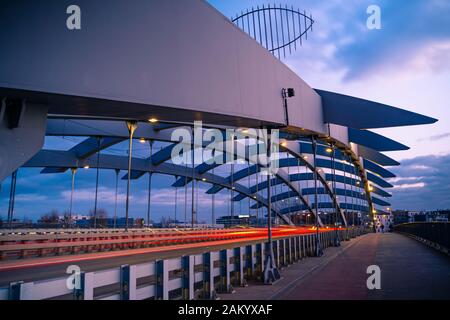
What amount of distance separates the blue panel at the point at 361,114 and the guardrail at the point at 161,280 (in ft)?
33.2

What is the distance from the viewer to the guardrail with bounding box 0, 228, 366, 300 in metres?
3.61

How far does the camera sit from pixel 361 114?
21.7 m

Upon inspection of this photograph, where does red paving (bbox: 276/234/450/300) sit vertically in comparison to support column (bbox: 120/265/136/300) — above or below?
below

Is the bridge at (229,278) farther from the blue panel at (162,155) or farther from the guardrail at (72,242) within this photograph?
the blue panel at (162,155)

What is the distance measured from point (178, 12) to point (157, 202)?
240ft

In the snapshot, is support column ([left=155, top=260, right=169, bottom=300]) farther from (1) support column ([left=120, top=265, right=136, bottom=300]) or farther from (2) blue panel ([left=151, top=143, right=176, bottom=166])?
(2) blue panel ([left=151, top=143, right=176, bottom=166])

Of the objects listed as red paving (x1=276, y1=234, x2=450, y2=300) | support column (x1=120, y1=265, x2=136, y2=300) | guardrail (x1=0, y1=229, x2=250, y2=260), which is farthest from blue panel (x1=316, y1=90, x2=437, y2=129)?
support column (x1=120, y1=265, x2=136, y2=300)

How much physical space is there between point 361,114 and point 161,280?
61.0 ft

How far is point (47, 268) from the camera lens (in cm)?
1243

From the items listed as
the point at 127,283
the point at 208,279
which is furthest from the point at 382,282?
the point at 127,283

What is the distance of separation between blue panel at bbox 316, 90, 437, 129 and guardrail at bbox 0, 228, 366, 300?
10.1 metres

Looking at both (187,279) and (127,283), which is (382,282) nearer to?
(187,279)

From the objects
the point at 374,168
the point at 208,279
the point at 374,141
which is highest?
the point at 374,141

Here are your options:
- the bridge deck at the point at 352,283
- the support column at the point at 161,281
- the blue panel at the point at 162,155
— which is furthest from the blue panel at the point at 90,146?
the support column at the point at 161,281
